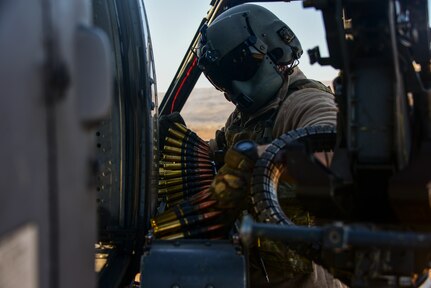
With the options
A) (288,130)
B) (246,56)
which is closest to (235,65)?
(246,56)

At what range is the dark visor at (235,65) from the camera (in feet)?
14.3

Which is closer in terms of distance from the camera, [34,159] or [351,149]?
[34,159]

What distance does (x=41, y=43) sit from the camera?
4.69 ft

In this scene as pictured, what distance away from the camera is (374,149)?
236 cm

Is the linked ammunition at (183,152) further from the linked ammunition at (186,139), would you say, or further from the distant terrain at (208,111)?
the distant terrain at (208,111)

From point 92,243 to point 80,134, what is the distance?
0.31 metres

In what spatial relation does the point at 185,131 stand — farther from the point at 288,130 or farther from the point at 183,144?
the point at 288,130

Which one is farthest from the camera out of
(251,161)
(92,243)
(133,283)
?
(133,283)

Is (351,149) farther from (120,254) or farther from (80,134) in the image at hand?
(120,254)

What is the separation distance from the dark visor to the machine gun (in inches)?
68.1

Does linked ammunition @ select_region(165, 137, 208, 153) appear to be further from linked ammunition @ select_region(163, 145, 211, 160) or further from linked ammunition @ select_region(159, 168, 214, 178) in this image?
linked ammunition @ select_region(159, 168, 214, 178)

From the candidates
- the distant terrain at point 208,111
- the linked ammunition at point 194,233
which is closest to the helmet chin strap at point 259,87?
the linked ammunition at point 194,233

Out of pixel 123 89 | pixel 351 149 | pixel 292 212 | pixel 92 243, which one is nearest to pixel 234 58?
pixel 123 89

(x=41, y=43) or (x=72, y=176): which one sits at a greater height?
(x=41, y=43)
